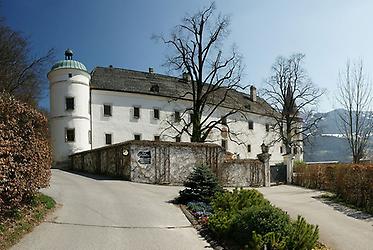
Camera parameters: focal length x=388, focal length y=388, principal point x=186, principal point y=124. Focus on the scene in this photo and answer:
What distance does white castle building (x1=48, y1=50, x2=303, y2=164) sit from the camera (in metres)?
40.2

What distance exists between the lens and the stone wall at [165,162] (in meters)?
23.9

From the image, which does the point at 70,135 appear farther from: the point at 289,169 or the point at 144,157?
the point at 289,169

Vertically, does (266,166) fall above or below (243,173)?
above

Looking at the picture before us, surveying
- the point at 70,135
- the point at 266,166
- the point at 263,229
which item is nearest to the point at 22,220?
the point at 263,229

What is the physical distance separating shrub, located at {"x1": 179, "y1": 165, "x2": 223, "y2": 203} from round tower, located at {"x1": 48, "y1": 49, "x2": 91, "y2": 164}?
989 inches

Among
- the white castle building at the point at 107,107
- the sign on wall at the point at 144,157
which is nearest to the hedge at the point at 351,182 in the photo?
the sign on wall at the point at 144,157

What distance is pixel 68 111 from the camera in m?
40.2

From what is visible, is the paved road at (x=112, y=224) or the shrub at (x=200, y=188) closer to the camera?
the paved road at (x=112, y=224)

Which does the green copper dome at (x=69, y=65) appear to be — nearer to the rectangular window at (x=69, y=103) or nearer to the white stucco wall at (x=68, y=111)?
the white stucco wall at (x=68, y=111)

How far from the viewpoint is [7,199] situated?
1053 cm

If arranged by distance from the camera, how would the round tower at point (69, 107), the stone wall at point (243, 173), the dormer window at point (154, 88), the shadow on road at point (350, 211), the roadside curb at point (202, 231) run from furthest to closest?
the dormer window at point (154, 88), the round tower at point (69, 107), the stone wall at point (243, 173), the shadow on road at point (350, 211), the roadside curb at point (202, 231)

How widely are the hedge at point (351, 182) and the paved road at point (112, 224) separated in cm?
867

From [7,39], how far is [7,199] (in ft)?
68.2

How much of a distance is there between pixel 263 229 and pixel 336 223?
19.1 feet
